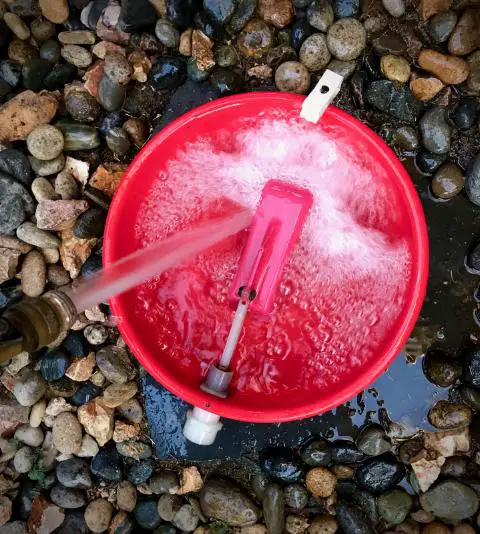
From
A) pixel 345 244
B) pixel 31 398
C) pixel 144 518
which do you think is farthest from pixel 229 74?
pixel 144 518

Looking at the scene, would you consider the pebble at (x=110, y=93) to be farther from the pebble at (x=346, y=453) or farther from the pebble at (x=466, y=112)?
the pebble at (x=346, y=453)

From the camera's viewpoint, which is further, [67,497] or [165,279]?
[67,497]

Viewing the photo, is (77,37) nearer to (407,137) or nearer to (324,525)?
(407,137)

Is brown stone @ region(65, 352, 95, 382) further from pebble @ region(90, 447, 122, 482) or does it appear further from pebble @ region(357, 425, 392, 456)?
pebble @ region(357, 425, 392, 456)

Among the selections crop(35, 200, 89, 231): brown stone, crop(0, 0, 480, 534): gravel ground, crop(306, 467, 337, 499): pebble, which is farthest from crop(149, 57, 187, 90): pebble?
crop(306, 467, 337, 499): pebble

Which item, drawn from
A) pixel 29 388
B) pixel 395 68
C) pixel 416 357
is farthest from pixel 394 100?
pixel 29 388

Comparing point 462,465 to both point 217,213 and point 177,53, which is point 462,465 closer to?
point 217,213
